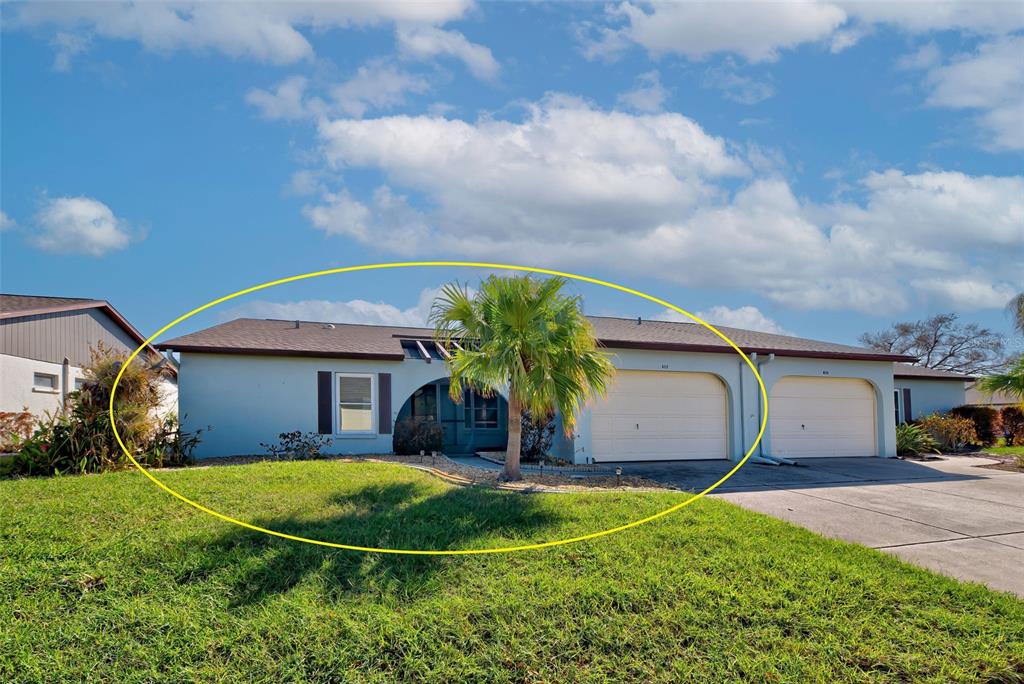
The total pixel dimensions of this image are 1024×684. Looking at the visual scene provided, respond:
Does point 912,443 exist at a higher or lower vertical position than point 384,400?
lower

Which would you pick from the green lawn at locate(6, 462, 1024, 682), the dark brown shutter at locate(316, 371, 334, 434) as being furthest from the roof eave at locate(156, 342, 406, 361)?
the green lawn at locate(6, 462, 1024, 682)

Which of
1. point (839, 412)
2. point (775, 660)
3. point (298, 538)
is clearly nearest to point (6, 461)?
point (298, 538)

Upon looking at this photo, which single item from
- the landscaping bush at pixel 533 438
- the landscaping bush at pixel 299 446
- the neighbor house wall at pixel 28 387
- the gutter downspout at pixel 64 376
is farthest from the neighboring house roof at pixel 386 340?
the gutter downspout at pixel 64 376

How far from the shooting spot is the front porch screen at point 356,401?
52.5ft

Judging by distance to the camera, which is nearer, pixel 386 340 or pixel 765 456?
Answer: pixel 765 456

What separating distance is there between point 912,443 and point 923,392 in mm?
6418

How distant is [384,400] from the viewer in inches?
635

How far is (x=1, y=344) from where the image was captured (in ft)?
50.2

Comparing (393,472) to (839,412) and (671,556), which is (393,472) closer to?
(671,556)

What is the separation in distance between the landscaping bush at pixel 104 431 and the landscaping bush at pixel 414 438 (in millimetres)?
4530

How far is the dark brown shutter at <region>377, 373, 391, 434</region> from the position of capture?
1605 centimetres

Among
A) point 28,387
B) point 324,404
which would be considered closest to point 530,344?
point 324,404

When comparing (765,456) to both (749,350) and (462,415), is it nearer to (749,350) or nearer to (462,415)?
(749,350)

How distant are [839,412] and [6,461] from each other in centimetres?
1847
